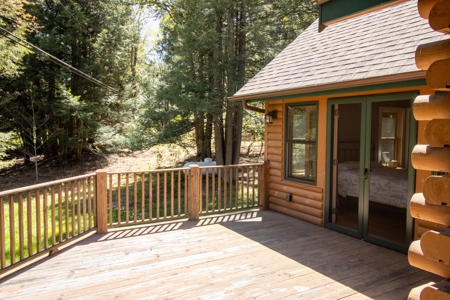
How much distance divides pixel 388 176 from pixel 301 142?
4.85 feet

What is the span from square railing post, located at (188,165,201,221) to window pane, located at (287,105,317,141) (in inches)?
70.9

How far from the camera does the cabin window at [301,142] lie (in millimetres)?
5309

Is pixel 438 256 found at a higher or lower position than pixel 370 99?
lower

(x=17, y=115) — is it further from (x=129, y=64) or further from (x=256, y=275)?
(x=256, y=275)

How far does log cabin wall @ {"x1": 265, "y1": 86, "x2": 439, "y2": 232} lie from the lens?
199 inches

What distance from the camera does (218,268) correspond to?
354 cm

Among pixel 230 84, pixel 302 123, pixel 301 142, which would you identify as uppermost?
pixel 230 84

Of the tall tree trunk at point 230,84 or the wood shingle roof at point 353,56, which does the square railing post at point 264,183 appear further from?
the tall tree trunk at point 230,84

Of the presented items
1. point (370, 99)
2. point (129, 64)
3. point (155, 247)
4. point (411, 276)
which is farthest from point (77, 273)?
point (129, 64)

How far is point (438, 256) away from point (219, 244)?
9.46 ft

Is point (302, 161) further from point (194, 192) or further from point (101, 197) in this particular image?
point (101, 197)

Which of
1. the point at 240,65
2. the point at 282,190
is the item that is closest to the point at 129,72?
the point at 240,65

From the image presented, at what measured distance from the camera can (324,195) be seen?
507cm

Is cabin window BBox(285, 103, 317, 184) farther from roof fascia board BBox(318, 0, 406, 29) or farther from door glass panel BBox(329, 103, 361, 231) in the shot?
roof fascia board BBox(318, 0, 406, 29)
